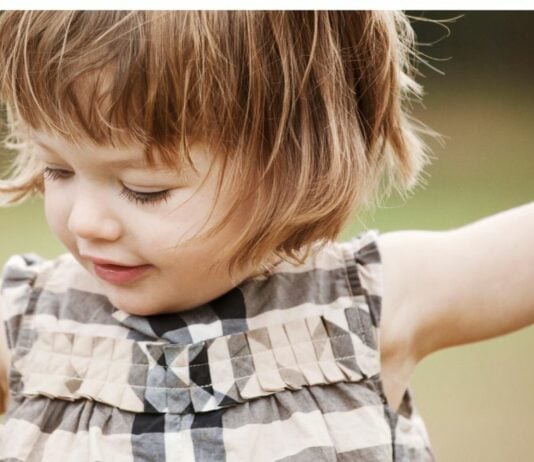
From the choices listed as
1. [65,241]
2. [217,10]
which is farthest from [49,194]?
[217,10]

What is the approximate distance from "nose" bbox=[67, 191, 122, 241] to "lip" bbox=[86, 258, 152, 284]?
26 millimetres

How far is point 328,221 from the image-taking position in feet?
1.82

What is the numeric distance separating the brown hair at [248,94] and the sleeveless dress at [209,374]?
1.4 inches

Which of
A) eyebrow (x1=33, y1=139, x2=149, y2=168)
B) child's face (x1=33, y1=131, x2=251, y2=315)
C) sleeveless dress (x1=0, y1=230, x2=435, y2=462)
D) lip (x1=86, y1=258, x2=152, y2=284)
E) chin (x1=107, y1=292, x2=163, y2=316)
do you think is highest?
eyebrow (x1=33, y1=139, x2=149, y2=168)

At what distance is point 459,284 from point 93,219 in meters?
0.21

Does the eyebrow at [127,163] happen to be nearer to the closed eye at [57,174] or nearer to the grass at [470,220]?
the closed eye at [57,174]

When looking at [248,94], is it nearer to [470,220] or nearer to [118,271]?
[118,271]

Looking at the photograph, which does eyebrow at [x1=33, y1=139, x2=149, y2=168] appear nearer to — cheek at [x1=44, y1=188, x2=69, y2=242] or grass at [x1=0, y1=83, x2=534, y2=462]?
cheek at [x1=44, y1=188, x2=69, y2=242]

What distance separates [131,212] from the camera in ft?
1.64

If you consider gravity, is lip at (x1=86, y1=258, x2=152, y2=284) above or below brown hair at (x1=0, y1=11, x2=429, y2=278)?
below

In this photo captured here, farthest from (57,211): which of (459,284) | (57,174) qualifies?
(459,284)

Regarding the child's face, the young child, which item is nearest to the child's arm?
the young child

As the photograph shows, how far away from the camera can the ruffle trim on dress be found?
1.77 feet

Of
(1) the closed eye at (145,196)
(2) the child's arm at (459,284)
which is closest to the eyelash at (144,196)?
(1) the closed eye at (145,196)
